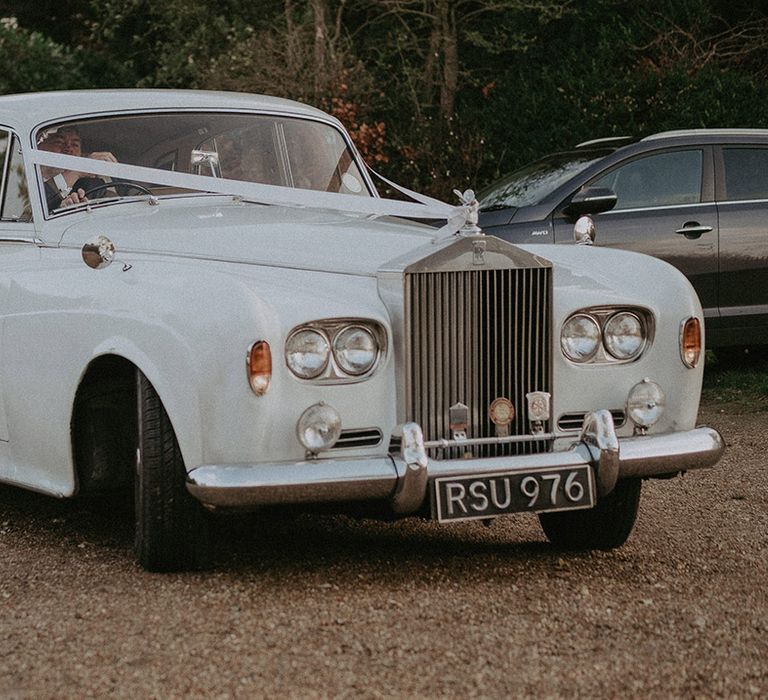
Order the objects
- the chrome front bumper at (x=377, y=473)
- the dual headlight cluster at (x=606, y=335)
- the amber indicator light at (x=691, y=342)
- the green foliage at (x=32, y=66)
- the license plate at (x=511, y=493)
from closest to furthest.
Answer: the chrome front bumper at (x=377, y=473) → the license plate at (x=511, y=493) → the dual headlight cluster at (x=606, y=335) → the amber indicator light at (x=691, y=342) → the green foliage at (x=32, y=66)

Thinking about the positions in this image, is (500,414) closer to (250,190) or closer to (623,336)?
(623,336)

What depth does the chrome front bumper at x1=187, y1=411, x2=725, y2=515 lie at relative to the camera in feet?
13.4

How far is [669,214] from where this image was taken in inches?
365

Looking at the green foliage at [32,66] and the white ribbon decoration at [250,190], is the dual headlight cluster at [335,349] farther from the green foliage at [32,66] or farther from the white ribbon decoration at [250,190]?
the green foliage at [32,66]

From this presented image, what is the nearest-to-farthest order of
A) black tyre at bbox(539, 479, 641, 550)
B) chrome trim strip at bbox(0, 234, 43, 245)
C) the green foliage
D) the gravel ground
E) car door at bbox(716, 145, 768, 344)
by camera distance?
1. the gravel ground
2. black tyre at bbox(539, 479, 641, 550)
3. chrome trim strip at bbox(0, 234, 43, 245)
4. car door at bbox(716, 145, 768, 344)
5. the green foliage

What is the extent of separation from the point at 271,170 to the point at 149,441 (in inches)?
76.5

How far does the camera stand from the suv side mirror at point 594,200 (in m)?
8.66

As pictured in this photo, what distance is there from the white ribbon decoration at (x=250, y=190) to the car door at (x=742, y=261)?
4184 mm

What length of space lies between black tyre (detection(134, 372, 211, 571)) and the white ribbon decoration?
1383mm

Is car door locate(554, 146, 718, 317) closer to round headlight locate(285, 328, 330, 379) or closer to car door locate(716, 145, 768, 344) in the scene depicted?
car door locate(716, 145, 768, 344)

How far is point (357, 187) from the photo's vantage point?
609 cm

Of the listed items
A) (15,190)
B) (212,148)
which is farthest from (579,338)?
(15,190)

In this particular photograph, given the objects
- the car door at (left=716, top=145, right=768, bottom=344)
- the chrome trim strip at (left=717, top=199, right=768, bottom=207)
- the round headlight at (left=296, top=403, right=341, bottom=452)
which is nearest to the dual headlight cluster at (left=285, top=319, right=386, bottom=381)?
the round headlight at (left=296, top=403, right=341, bottom=452)

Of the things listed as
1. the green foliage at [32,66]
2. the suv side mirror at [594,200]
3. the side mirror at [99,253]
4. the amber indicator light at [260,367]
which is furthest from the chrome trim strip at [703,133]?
the green foliage at [32,66]
